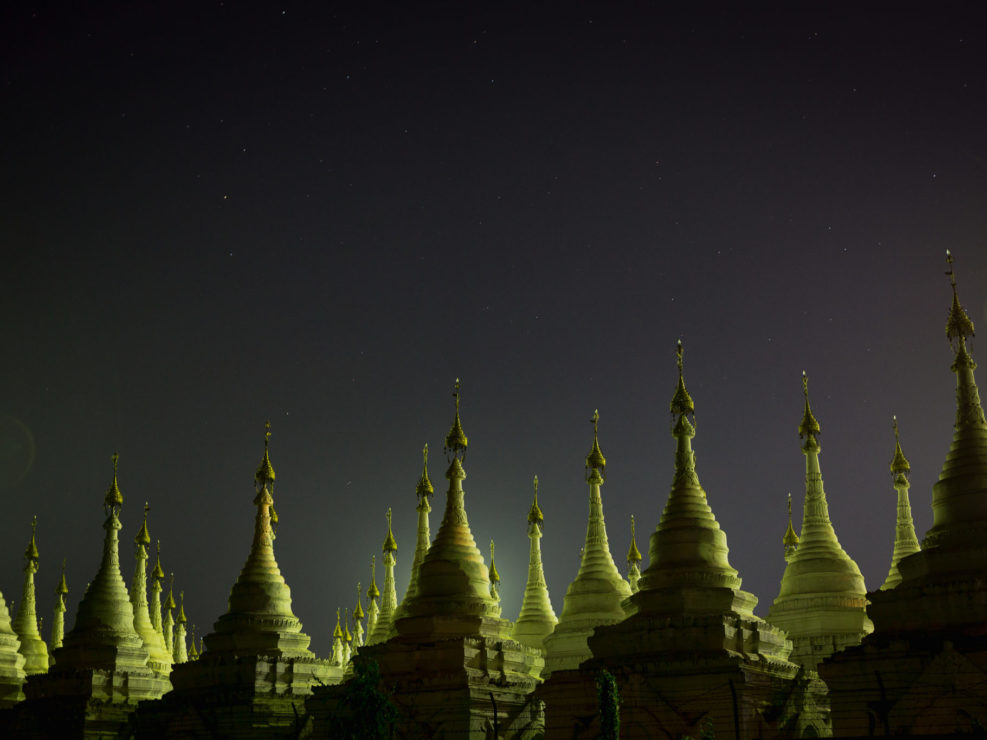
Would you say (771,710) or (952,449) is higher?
(952,449)

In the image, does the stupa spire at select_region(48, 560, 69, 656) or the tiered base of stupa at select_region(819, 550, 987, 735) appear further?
the stupa spire at select_region(48, 560, 69, 656)

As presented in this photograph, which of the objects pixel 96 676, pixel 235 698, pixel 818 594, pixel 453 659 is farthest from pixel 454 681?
pixel 96 676

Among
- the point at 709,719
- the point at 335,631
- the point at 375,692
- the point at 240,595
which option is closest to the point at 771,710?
the point at 709,719

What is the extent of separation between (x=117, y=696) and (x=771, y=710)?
26064mm

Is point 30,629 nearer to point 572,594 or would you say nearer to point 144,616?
point 144,616

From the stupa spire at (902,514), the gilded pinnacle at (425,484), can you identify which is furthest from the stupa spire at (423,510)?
the stupa spire at (902,514)

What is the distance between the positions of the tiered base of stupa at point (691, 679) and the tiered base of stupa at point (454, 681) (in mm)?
2354

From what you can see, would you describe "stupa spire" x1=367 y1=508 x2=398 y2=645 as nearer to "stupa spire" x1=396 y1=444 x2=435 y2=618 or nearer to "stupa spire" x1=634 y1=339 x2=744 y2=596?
"stupa spire" x1=396 y1=444 x2=435 y2=618

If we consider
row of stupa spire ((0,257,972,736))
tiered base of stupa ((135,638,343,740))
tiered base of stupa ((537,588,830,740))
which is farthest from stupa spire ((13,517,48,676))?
tiered base of stupa ((537,588,830,740))

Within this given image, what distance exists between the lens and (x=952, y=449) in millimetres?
34281

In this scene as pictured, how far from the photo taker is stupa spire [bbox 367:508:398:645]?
48312 millimetres

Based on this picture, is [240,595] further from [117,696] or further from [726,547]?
[726,547]

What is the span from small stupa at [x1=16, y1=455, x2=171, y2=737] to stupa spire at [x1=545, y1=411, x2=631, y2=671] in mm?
16180

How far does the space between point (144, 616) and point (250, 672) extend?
15.6 m
